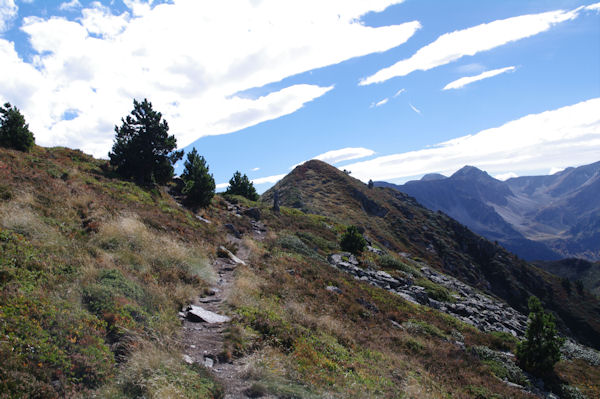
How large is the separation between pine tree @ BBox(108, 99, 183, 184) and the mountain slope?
37.2 metres

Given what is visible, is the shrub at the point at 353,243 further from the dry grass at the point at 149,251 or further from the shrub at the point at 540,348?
the dry grass at the point at 149,251

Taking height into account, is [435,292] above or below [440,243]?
above

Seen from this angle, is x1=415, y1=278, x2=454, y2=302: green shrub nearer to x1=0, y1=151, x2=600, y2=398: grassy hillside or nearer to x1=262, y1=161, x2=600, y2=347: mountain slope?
x1=0, y1=151, x2=600, y2=398: grassy hillside

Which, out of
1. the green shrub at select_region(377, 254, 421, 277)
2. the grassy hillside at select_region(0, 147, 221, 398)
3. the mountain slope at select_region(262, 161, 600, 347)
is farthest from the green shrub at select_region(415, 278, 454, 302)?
the mountain slope at select_region(262, 161, 600, 347)

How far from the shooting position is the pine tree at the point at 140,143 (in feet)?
88.4

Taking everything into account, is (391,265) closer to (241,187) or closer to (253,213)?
(253,213)

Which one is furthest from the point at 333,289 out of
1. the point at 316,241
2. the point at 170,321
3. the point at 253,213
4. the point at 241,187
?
the point at 241,187

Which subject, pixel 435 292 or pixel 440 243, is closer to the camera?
pixel 435 292

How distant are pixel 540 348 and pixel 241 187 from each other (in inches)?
1678

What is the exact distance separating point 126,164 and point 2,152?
9.04m

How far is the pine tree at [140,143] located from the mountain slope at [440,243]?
37239mm

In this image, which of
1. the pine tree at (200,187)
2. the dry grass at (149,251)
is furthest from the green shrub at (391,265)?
the dry grass at (149,251)

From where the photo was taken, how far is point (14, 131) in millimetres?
23141

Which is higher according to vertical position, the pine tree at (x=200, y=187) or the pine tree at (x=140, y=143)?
the pine tree at (x=140, y=143)
